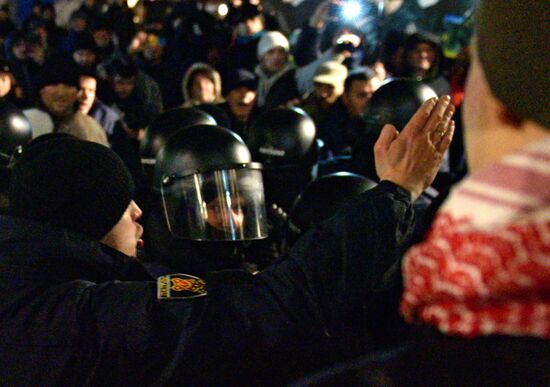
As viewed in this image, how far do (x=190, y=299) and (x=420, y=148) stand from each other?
2.16 feet

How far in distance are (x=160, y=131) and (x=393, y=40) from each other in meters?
3.90

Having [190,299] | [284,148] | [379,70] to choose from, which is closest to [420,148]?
[190,299]

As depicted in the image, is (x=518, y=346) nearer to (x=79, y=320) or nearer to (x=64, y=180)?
(x=79, y=320)

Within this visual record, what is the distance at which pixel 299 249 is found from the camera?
73.2 inches

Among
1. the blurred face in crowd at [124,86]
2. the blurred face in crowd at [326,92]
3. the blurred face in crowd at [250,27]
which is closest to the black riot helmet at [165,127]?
the blurred face in crowd at [326,92]

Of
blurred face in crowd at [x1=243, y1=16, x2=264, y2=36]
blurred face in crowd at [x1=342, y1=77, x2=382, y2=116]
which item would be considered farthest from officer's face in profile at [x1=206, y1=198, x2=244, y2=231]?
blurred face in crowd at [x1=243, y1=16, x2=264, y2=36]

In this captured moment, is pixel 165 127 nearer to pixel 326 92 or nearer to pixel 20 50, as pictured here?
pixel 326 92

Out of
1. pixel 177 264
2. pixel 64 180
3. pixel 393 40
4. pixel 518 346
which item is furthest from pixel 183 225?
pixel 393 40

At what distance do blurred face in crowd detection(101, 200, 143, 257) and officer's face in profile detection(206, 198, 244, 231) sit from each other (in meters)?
0.81

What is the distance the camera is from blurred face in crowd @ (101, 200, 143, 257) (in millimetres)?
2199

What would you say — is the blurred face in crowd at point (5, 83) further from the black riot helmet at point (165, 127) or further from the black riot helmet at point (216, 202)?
the black riot helmet at point (216, 202)

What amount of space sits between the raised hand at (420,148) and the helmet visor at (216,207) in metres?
1.33

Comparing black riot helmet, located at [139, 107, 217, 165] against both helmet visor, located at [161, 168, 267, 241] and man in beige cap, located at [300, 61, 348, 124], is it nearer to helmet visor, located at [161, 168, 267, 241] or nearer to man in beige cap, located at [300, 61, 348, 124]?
helmet visor, located at [161, 168, 267, 241]

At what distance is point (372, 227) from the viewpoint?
5.86 ft
